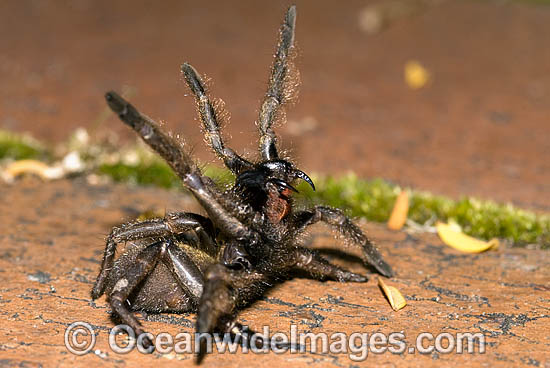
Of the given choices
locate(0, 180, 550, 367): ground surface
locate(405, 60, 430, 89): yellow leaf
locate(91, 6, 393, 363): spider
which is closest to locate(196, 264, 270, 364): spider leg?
locate(91, 6, 393, 363): spider

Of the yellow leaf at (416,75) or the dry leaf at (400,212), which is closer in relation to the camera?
the dry leaf at (400,212)

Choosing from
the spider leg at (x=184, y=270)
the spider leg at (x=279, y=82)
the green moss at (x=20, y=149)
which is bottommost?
the spider leg at (x=184, y=270)

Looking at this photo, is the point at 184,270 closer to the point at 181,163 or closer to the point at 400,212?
the point at 181,163

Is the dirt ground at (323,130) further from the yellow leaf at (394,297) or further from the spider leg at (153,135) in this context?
the spider leg at (153,135)

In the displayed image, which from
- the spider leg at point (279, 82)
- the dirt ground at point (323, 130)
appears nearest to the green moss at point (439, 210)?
the dirt ground at point (323, 130)

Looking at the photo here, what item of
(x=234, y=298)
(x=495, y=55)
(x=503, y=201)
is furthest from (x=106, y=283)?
(x=495, y=55)

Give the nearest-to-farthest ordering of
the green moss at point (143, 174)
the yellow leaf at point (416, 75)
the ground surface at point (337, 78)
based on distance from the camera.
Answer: the green moss at point (143, 174)
the ground surface at point (337, 78)
the yellow leaf at point (416, 75)

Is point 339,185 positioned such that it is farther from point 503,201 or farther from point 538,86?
point 538,86
